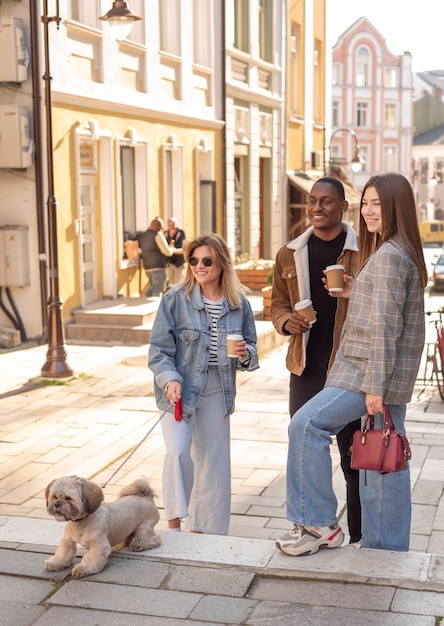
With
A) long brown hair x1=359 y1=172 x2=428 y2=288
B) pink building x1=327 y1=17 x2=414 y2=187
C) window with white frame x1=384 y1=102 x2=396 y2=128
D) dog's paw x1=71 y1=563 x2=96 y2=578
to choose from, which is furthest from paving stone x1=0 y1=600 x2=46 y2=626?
window with white frame x1=384 y1=102 x2=396 y2=128

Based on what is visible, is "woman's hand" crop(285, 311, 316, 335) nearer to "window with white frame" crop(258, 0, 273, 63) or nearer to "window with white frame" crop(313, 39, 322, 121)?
"window with white frame" crop(258, 0, 273, 63)

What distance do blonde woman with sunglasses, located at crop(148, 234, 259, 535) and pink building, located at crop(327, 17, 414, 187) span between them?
58.5 m

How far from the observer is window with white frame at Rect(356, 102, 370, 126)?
6456cm

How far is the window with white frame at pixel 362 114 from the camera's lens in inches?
2542

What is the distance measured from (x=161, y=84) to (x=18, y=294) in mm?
6118

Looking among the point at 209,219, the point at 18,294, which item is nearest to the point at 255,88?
the point at 209,219

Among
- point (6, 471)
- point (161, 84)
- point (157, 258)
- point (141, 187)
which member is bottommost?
point (6, 471)

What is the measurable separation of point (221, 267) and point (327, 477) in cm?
144

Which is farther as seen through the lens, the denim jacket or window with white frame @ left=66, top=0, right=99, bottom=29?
window with white frame @ left=66, top=0, right=99, bottom=29

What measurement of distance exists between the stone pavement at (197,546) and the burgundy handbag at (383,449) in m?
0.48

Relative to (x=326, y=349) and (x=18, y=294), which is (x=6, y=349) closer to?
(x=18, y=294)

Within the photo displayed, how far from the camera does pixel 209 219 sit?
21641 millimetres

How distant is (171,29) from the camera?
19.3m

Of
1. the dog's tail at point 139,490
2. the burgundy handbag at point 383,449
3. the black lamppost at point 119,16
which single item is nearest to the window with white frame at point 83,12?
the black lamppost at point 119,16
